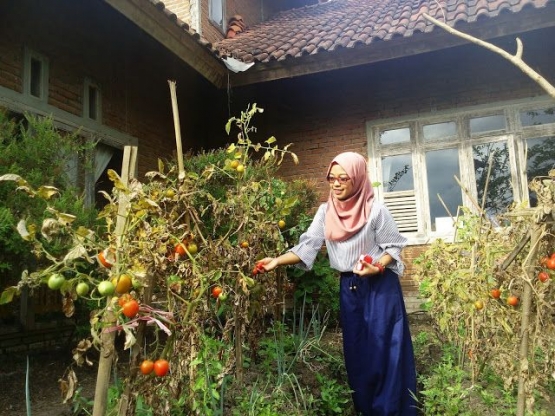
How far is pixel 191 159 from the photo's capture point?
5.07 meters

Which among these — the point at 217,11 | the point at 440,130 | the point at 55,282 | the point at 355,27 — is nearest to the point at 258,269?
the point at 55,282

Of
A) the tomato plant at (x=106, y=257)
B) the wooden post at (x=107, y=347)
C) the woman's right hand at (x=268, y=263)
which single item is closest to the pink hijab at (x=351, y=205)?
the woman's right hand at (x=268, y=263)

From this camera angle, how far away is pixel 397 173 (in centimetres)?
632

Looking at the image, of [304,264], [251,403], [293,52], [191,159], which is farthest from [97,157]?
[251,403]

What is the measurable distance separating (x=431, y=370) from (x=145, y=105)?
464 cm

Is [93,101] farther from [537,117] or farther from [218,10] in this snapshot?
[537,117]

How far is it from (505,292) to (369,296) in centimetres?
69

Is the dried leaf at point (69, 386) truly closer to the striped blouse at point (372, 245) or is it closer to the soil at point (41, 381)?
the soil at point (41, 381)

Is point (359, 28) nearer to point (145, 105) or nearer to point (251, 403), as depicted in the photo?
point (145, 105)

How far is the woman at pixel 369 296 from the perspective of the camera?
98.0 inches

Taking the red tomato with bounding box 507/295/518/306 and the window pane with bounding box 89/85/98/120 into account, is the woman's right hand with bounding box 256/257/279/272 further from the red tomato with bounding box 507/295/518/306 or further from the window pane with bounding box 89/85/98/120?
the window pane with bounding box 89/85/98/120

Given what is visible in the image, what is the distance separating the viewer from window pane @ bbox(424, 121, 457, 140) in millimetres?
6074

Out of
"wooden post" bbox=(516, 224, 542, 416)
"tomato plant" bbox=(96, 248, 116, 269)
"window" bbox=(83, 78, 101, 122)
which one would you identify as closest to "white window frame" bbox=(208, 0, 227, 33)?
"window" bbox=(83, 78, 101, 122)

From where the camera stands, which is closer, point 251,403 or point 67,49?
point 251,403
